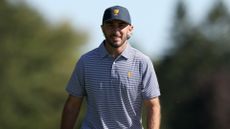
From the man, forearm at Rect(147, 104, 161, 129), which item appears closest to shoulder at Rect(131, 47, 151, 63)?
the man

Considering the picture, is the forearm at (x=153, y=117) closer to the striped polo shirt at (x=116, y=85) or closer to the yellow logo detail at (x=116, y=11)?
the striped polo shirt at (x=116, y=85)

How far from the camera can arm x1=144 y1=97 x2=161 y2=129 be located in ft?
38.0

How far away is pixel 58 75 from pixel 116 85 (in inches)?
2633

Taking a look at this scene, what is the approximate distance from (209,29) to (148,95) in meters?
81.0

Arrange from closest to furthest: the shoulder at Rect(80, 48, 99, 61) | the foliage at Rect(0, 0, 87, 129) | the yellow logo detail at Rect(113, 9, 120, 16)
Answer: the yellow logo detail at Rect(113, 9, 120, 16), the shoulder at Rect(80, 48, 99, 61), the foliage at Rect(0, 0, 87, 129)

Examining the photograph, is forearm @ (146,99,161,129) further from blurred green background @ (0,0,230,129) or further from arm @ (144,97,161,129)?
blurred green background @ (0,0,230,129)

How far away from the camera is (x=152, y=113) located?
11586 millimetres

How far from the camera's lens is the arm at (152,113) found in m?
11.6

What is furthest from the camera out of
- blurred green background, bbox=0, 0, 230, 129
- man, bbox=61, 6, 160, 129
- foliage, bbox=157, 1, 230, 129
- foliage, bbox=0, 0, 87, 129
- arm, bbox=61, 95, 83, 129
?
foliage, bbox=0, 0, 87, 129

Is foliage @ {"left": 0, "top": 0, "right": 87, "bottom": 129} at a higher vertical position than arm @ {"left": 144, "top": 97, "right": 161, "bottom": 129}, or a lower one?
lower

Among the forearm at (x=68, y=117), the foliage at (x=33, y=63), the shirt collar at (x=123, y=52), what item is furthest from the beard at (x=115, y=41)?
the foliage at (x=33, y=63)

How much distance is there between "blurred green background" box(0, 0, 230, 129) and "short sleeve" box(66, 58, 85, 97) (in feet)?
176

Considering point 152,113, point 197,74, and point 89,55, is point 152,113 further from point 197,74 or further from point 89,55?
point 197,74

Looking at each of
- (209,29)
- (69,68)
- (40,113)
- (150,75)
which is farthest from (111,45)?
(209,29)
